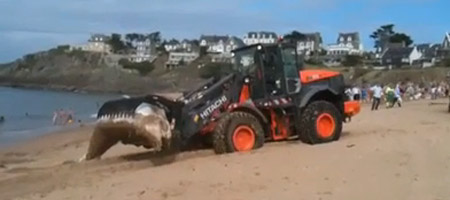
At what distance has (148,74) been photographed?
13925 cm

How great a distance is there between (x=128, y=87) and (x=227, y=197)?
358 ft

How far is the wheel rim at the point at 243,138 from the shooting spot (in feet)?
45.2

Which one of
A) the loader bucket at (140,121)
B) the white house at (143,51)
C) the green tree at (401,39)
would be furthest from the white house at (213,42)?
the loader bucket at (140,121)

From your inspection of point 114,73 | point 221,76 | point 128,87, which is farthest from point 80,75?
point 221,76

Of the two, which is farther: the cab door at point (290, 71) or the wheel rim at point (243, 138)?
the cab door at point (290, 71)

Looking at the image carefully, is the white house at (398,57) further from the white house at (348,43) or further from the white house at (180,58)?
the white house at (180,58)

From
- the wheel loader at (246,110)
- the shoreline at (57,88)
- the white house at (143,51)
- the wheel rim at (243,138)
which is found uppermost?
the white house at (143,51)

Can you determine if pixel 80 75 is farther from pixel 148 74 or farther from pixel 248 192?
pixel 248 192

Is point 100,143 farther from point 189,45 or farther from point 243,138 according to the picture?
point 189,45

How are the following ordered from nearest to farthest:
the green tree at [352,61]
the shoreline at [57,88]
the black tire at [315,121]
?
the black tire at [315,121] → the shoreline at [57,88] → the green tree at [352,61]

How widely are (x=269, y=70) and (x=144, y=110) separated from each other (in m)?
3.49

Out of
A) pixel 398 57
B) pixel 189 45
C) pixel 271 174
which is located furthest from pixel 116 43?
pixel 271 174

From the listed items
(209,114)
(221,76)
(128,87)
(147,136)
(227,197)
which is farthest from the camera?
(128,87)

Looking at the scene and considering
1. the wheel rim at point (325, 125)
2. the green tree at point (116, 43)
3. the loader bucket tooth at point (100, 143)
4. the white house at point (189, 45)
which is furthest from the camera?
the green tree at point (116, 43)
